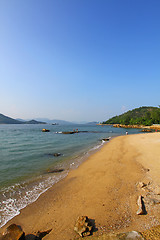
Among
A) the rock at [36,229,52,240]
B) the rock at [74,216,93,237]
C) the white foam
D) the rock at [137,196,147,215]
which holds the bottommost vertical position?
the white foam

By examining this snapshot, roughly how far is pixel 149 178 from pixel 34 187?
7.93 m

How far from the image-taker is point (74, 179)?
8664mm

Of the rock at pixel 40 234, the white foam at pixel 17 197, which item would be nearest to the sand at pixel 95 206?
the rock at pixel 40 234

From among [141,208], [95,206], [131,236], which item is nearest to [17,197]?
[95,206]

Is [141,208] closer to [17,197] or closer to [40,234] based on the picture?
[40,234]

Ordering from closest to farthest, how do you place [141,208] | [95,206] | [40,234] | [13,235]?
[13,235] < [40,234] < [141,208] < [95,206]

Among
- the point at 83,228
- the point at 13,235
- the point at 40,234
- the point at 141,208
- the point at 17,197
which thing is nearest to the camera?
the point at 13,235

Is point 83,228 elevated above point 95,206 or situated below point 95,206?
above

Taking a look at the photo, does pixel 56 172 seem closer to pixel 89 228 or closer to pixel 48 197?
pixel 48 197

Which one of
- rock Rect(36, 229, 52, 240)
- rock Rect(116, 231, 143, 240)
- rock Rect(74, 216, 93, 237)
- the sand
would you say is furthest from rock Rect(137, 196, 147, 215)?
rock Rect(36, 229, 52, 240)

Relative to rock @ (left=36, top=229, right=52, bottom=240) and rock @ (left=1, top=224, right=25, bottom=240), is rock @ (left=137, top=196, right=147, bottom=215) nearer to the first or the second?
rock @ (left=36, top=229, right=52, bottom=240)

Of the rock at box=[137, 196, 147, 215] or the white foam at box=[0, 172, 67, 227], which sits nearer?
the rock at box=[137, 196, 147, 215]

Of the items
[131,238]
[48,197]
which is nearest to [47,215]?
[48,197]

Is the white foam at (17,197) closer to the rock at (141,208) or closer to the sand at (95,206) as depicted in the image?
the sand at (95,206)
